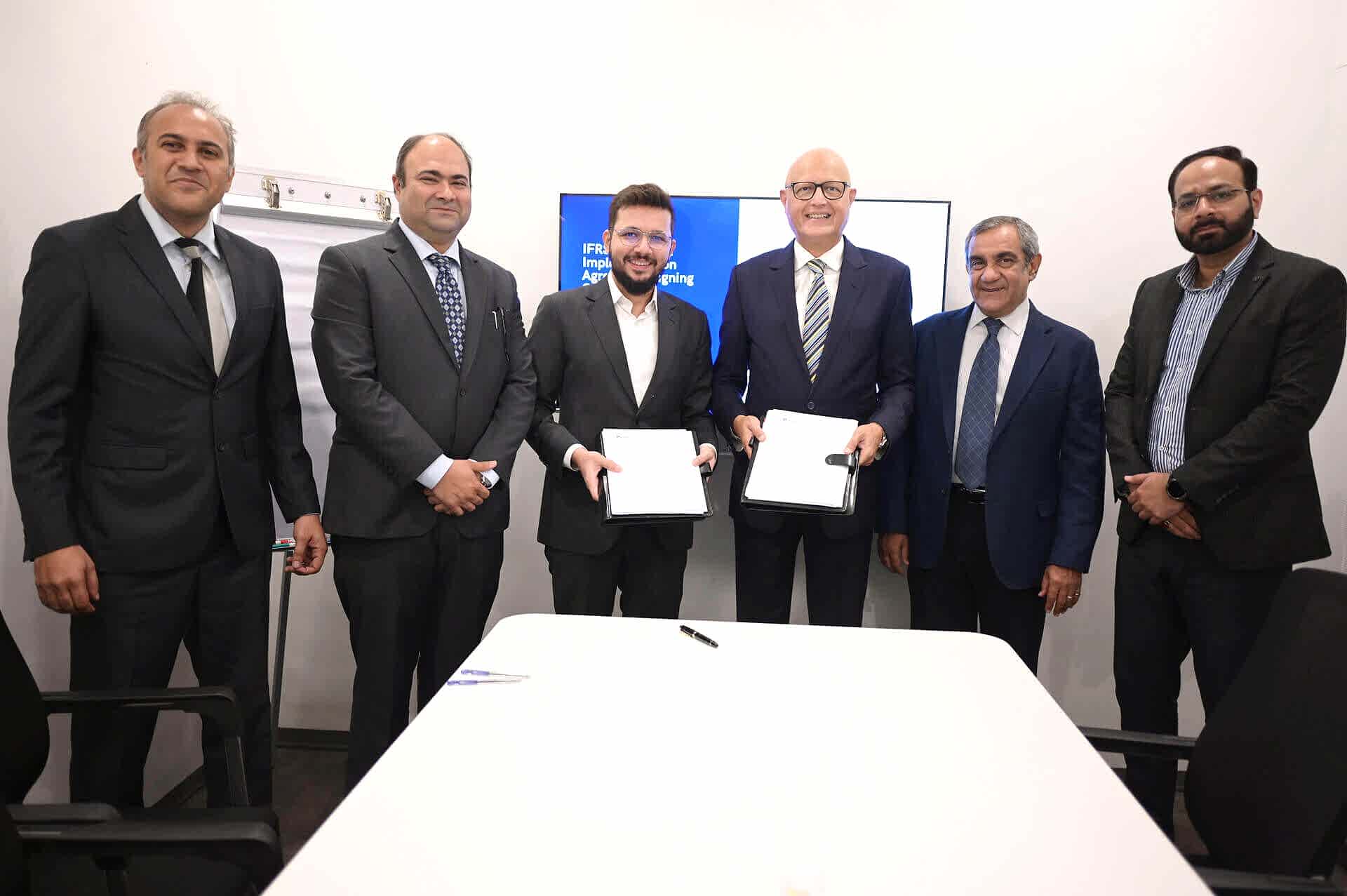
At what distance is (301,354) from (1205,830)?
10.3 feet

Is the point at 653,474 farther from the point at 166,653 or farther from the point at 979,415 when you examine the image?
the point at 166,653

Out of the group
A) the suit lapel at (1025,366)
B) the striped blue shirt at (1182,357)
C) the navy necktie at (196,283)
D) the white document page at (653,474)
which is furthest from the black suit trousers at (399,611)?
the striped blue shirt at (1182,357)

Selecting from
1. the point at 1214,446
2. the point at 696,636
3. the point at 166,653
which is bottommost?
the point at 166,653

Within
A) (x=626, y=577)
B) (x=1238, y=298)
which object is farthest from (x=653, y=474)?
(x=1238, y=298)

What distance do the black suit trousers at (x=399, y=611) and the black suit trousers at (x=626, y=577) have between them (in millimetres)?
266

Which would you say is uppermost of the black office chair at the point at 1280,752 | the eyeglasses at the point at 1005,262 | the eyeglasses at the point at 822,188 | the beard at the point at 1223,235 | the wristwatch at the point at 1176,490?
the eyeglasses at the point at 822,188

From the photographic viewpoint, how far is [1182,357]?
Result: 2.56m

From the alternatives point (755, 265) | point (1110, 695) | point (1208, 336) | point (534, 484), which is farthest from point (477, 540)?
point (1110, 695)

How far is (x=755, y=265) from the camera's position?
2.90 meters

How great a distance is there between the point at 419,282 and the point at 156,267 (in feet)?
2.28

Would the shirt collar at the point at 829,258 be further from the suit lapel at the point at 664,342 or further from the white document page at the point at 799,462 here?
the white document page at the point at 799,462

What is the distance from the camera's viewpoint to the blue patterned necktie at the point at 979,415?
2740 mm

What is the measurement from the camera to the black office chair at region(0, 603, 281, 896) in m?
1.20

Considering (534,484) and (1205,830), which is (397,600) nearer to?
(534,484)
